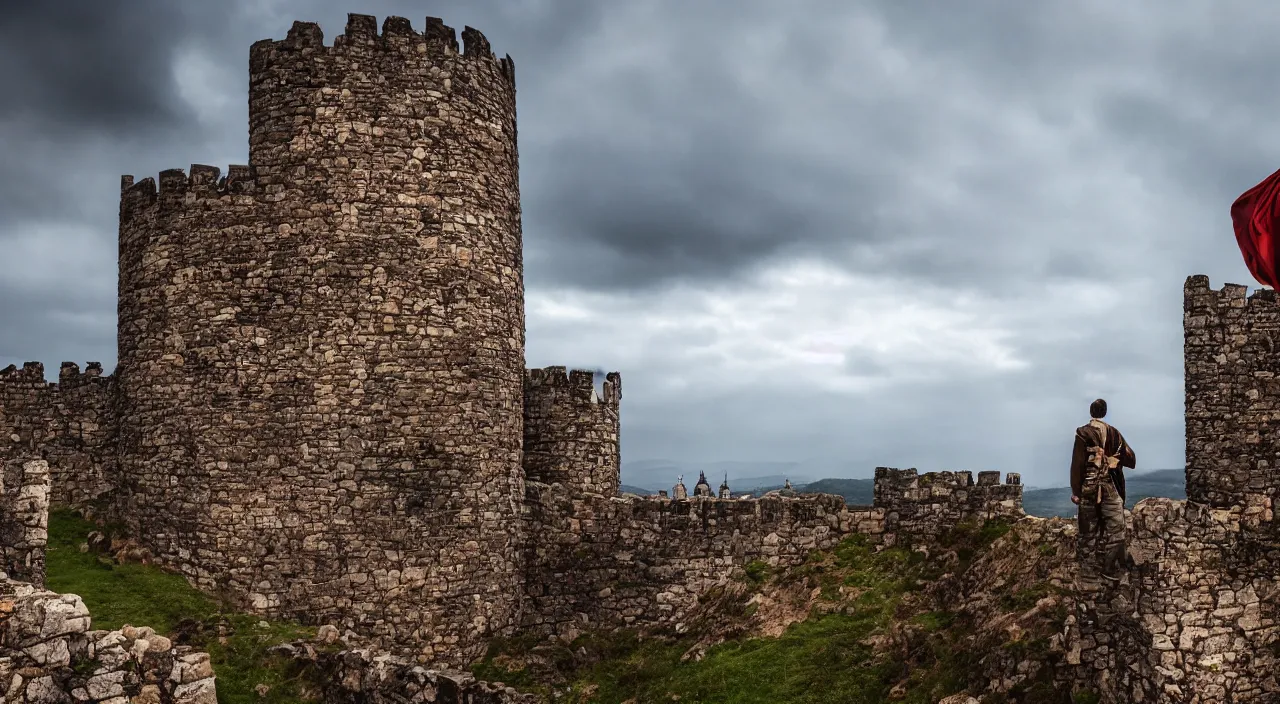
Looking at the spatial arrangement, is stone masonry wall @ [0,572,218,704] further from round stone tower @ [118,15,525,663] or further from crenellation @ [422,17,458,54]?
crenellation @ [422,17,458,54]

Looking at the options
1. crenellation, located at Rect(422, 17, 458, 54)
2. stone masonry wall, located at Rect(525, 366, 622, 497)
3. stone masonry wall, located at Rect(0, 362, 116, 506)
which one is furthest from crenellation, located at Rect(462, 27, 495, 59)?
stone masonry wall, located at Rect(0, 362, 116, 506)

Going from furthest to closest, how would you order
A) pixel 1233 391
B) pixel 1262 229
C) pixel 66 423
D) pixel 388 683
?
pixel 66 423 → pixel 1233 391 → pixel 388 683 → pixel 1262 229

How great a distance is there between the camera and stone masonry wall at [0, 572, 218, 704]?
12406mm

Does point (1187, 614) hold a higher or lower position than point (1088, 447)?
lower

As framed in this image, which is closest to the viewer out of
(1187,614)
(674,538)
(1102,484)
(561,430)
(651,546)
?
(1102,484)

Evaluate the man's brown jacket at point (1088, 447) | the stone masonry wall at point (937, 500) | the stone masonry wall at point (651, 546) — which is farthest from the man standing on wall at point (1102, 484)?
the stone masonry wall at point (651, 546)

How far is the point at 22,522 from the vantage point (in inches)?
630

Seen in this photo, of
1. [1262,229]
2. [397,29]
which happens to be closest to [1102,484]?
[1262,229]

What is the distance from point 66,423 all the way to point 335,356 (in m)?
8.15

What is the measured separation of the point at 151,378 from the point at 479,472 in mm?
7244

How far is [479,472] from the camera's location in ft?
70.6

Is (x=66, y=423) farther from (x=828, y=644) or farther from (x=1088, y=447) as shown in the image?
(x=1088, y=447)

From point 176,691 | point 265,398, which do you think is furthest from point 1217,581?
point 265,398

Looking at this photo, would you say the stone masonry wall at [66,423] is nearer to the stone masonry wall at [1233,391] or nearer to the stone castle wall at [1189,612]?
the stone castle wall at [1189,612]
